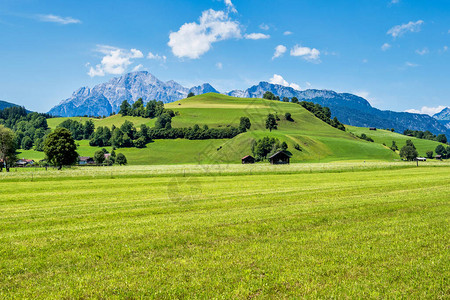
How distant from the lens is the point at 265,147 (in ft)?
467

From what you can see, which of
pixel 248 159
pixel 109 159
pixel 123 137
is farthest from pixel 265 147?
pixel 123 137

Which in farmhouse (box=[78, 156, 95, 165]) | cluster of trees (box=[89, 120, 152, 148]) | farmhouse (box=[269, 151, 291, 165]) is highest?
cluster of trees (box=[89, 120, 152, 148])

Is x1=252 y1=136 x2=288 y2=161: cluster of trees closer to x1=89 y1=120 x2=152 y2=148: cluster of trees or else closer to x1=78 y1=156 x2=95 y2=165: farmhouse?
x1=89 y1=120 x2=152 y2=148: cluster of trees

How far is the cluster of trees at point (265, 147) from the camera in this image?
465 feet

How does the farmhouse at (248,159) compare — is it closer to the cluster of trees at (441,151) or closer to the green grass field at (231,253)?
the green grass field at (231,253)

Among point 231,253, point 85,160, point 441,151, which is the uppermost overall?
point 441,151

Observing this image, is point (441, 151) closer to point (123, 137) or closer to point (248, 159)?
point (248, 159)

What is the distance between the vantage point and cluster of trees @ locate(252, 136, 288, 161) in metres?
142

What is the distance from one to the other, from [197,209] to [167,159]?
140m

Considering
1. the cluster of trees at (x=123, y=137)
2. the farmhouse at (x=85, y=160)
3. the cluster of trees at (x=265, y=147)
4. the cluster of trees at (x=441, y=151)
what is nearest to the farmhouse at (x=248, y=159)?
the cluster of trees at (x=265, y=147)

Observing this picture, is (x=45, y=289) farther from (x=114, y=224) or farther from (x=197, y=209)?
(x=197, y=209)

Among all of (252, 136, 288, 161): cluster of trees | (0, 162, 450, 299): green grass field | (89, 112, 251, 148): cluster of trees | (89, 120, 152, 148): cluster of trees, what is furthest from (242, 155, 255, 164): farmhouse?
(0, 162, 450, 299): green grass field

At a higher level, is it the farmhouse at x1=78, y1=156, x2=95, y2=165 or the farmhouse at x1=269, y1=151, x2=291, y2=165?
the farmhouse at x1=269, y1=151, x2=291, y2=165

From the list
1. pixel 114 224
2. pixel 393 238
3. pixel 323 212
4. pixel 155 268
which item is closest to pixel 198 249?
pixel 155 268
